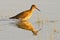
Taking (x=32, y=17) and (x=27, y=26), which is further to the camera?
(x=32, y=17)

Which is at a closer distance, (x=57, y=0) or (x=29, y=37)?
(x=29, y=37)

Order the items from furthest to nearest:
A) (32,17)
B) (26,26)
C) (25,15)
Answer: (32,17) → (25,15) → (26,26)

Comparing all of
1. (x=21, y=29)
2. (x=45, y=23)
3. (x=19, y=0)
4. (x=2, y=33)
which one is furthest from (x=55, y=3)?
(x=2, y=33)

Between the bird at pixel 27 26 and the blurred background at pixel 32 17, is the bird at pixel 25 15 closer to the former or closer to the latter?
the blurred background at pixel 32 17

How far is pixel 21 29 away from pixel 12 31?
0.41m

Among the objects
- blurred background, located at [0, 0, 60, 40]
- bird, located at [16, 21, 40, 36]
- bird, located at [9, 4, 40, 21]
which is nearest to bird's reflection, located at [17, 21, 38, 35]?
bird, located at [16, 21, 40, 36]

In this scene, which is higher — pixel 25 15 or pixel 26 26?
pixel 25 15

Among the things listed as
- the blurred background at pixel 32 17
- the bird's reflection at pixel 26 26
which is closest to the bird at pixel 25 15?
the blurred background at pixel 32 17

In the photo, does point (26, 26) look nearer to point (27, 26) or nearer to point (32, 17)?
point (27, 26)

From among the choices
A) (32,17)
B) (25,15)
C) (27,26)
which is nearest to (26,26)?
(27,26)

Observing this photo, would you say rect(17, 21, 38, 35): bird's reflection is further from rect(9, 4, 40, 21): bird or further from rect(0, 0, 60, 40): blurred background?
rect(9, 4, 40, 21): bird

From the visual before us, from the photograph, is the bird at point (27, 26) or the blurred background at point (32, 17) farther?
the bird at point (27, 26)

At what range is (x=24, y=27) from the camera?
35.9 feet

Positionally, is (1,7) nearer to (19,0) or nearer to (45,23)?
(19,0)
